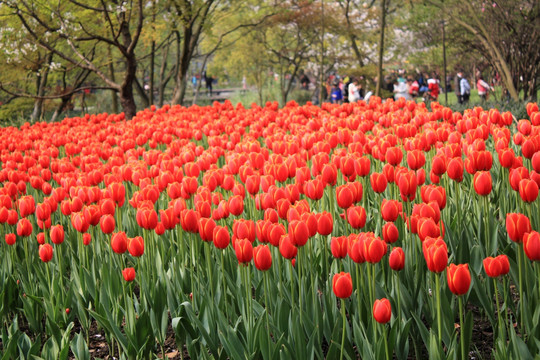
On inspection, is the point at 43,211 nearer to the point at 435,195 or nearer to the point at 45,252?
the point at 45,252

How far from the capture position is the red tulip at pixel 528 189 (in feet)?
9.26

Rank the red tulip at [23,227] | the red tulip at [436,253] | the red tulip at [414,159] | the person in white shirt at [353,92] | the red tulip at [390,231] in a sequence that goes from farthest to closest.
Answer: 1. the person in white shirt at [353,92]
2. the red tulip at [414,159]
3. the red tulip at [23,227]
4. the red tulip at [390,231]
5. the red tulip at [436,253]

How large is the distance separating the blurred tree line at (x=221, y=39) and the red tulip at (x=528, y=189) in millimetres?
10072

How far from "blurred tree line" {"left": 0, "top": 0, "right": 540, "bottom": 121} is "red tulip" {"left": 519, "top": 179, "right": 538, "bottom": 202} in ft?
33.0

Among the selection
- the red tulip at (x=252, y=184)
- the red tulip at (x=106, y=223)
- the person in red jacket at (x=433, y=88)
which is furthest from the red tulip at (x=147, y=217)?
the person in red jacket at (x=433, y=88)

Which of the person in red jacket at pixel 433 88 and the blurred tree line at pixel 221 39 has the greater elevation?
the blurred tree line at pixel 221 39

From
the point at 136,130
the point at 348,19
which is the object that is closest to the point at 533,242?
the point at 136,130

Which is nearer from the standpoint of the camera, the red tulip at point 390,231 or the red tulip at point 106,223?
the red tulip at point 390,231

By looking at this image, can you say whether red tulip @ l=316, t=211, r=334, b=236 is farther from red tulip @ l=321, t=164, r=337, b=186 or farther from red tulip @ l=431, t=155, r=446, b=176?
red tulip @ l=431, t=155, r=446, b=176

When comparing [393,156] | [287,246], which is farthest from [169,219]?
[393,156]

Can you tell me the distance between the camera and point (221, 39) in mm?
19797

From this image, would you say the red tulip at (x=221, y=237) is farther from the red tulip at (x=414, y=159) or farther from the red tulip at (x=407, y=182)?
the red tulip at (x=414, y=159)

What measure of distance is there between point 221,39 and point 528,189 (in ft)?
58.2

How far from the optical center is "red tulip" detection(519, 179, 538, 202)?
282 centimetres
